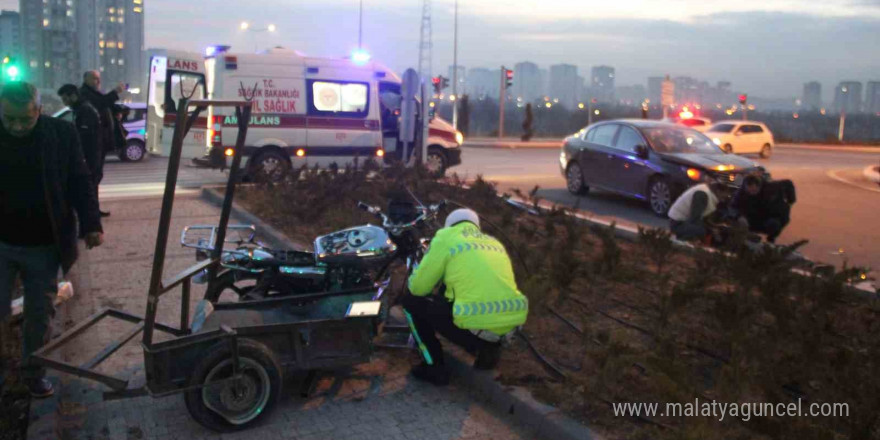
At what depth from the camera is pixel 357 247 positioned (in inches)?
217

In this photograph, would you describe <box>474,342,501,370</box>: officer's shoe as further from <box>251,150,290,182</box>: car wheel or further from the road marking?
the road marking

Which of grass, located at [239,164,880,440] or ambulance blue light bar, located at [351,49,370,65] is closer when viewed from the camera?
grass, located at [239,164,880,440]

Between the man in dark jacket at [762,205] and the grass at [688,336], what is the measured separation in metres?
1.75

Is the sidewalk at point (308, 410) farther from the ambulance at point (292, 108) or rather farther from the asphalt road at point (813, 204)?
the ambulance at point (292, 108)

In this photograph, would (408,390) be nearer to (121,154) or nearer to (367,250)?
(367,250)

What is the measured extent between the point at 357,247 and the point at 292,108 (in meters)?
11.1

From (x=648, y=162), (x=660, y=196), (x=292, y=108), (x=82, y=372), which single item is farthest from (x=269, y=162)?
(x=82, y=372)

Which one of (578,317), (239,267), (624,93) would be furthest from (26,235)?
(624,93)

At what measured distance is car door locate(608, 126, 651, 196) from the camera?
43.8 feet

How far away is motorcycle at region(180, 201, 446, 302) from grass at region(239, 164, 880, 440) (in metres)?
0.82

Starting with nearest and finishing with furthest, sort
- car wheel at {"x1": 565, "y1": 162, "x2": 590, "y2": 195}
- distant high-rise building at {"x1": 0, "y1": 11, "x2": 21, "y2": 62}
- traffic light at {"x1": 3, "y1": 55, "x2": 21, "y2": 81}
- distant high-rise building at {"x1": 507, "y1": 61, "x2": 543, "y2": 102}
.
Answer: traffic light at {"x1": 3, "y1": 55, "x2": 21, "y2": 81} < distant high-rise building at {"x1": 0, "y1": 11, "x2": 21, "y2": 62} < car wheel at {"x1": 565, "y1": 162, "x2": 590, "y2": 195} < distant high-rise building at {"x1": 507, "y1": 61, "x2": 543, "y2": 102}

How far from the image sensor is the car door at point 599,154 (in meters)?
14.3

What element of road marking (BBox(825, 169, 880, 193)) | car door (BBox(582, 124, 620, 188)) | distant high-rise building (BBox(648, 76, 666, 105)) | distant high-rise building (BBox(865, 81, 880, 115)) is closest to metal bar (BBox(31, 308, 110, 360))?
car door (BBox(582, 124, 620, 188))

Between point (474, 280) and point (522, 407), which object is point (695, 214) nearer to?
point (474, 280)
